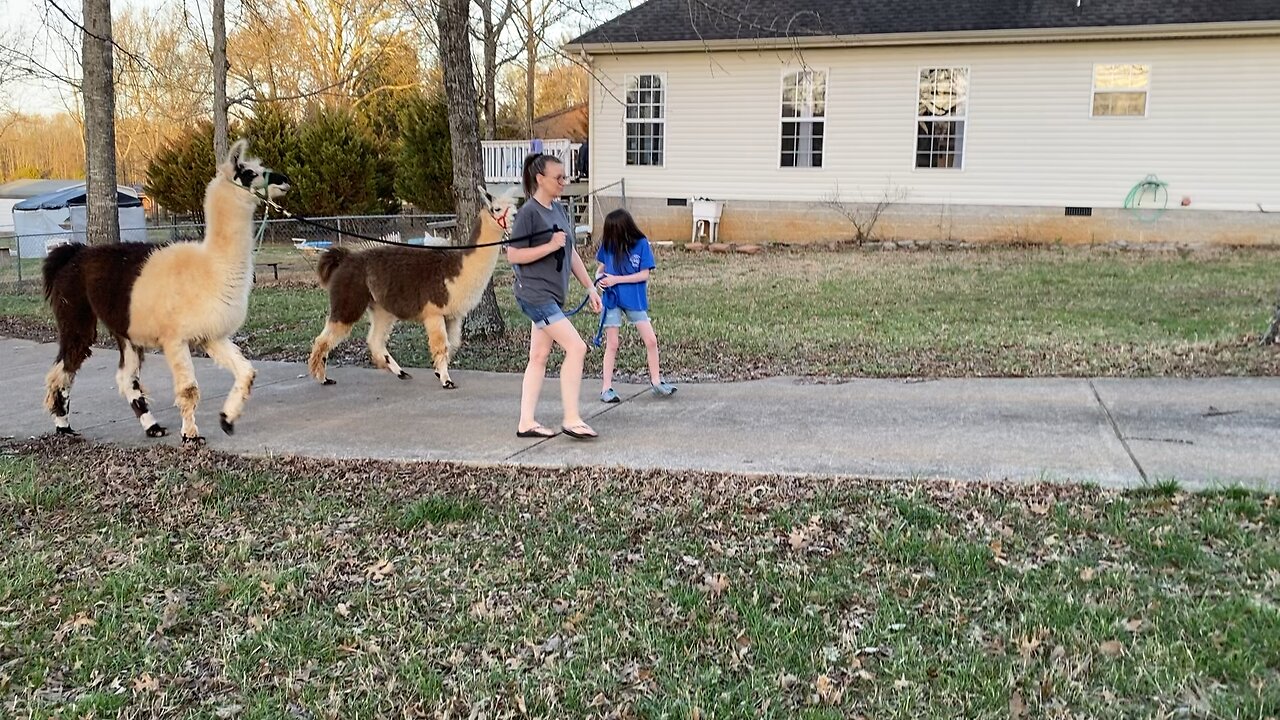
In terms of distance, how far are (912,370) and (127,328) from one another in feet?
19.9

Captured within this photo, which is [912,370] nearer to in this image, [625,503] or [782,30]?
[625,503]

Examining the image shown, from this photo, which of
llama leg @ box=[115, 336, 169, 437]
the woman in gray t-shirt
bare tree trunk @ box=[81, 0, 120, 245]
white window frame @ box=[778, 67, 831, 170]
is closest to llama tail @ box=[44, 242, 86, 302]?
llama leg @ box=[115, 336, 169, 437]

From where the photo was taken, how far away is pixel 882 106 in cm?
2108

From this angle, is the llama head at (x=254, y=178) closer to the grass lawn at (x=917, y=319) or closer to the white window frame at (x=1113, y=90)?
the grass lawn at (x=917, y=319)

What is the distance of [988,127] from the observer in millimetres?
20562

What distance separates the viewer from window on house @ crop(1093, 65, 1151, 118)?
19.7 meters

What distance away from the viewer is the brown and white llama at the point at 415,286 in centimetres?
798

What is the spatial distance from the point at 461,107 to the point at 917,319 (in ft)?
18.2

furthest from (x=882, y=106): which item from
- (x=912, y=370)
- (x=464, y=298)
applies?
(x=464, y=298)

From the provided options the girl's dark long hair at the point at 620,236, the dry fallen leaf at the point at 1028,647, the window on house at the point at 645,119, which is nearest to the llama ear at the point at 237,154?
the girl's dark long hair at the point at 620,236

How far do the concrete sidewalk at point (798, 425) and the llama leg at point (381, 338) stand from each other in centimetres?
14

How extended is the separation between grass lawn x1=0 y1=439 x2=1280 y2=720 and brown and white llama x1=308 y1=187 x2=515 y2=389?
2.71 m

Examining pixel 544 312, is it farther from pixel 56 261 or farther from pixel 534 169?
pixel 56 261

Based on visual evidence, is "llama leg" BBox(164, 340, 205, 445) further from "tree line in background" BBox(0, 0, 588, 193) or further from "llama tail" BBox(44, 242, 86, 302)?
"tree line in background" BBox(0, 0, 588, 193)
